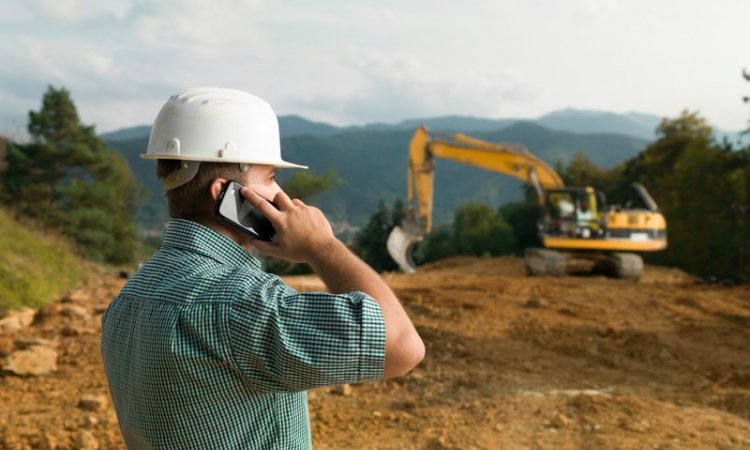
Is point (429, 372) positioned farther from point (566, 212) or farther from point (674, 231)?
point (674, 231)

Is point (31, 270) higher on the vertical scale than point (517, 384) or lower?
higher

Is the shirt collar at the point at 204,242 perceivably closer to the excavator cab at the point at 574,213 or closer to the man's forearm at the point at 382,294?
the man's forearm at the point at 382,294

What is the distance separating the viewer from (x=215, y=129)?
1.73 meters

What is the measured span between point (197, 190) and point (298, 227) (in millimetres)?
252

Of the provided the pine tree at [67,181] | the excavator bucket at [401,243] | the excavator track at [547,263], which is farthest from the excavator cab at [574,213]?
the pine tree at [67,181]

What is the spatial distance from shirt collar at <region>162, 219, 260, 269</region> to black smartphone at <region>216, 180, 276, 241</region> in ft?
0.19

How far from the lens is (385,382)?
636 centimetres

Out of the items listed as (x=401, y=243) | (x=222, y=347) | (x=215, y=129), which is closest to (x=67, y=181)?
(x=401, y=243)

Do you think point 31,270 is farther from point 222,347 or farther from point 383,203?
point 383,203

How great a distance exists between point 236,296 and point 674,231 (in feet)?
92.0

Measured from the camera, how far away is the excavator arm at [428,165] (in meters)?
16.5

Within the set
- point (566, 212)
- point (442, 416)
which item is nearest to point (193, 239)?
point (442, 416)

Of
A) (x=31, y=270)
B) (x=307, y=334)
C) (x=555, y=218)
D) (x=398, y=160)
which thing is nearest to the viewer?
(x=307, y=334)

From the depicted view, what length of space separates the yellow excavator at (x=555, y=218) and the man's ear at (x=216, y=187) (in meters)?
13.9
